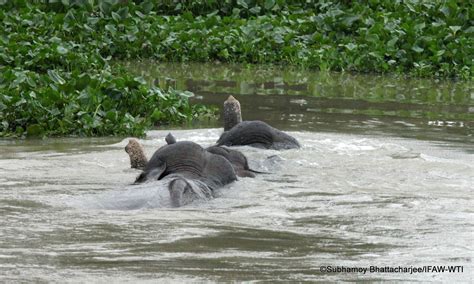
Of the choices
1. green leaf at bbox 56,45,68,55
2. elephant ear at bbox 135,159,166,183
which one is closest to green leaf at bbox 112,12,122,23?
green leaf at bbox 56,45,68,55

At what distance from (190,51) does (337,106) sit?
4.87 metres

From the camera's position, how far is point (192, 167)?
23.2ft

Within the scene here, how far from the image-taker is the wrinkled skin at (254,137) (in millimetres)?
8500

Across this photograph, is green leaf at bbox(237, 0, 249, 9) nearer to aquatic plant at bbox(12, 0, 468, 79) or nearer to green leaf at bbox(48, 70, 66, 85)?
aquatic plant at bbox(12, 0, 468, 79)

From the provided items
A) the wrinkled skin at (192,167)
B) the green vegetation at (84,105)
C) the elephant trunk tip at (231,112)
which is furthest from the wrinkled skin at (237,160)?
the green vegetation at (84,105)

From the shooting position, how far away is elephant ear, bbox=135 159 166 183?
7012 millimetres

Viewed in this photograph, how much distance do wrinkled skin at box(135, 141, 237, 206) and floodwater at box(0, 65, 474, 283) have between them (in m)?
0.10

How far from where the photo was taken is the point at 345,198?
23.2ft

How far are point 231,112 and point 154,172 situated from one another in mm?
1762

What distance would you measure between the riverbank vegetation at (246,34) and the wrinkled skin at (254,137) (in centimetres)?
478

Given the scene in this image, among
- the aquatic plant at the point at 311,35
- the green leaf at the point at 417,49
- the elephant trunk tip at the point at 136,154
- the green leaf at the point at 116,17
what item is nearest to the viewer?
the elephant trunk tip at the point at 136,154

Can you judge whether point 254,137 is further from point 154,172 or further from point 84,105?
point 84,105

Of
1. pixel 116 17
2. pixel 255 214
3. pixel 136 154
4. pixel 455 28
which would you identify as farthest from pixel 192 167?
pixel 116 17

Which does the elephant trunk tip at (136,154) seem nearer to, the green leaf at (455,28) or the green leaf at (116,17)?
the green leaf at (455,28)
